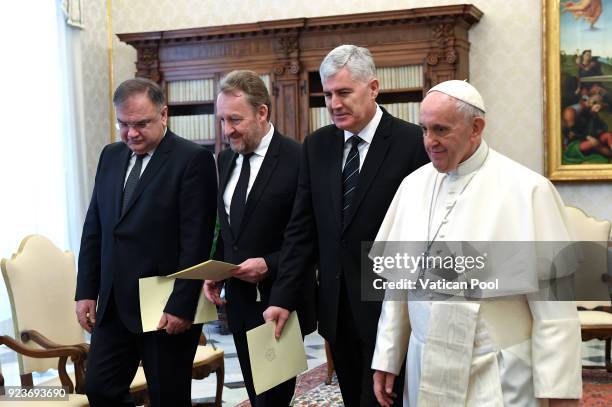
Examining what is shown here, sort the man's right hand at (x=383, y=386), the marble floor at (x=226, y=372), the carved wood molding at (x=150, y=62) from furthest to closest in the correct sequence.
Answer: the carved wood molding at (x=150, y=62) < the marble floor at (x=226, y=372) < the man's right hand at (x=383, y=386)

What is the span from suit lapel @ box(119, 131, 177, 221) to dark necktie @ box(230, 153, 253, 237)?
1.06 feet

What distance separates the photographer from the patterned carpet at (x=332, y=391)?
5520 mm

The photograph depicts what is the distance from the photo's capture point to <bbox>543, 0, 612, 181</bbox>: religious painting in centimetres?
782

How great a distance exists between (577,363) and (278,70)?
6469 millimetres

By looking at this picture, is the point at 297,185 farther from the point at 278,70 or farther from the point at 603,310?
the point at 278,70

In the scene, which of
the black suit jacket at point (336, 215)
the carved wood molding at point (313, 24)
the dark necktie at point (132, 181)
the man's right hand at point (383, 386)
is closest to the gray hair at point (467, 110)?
the black suit jacket at point (336, 215)

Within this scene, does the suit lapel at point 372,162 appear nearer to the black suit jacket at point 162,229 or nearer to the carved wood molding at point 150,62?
the black suit jacket at point 162,229

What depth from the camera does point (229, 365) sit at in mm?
6832

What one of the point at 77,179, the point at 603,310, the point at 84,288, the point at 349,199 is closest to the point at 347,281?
the point at 349,199

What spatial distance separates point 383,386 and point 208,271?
0.80m

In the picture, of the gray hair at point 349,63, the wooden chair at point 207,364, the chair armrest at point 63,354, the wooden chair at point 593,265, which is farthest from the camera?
the wooden chair at point 593,265

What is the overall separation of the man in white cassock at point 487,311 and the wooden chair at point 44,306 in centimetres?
212

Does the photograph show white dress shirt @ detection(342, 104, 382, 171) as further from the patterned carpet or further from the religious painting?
the religious painting

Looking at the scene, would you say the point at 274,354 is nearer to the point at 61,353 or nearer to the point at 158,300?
the point at 158,300
